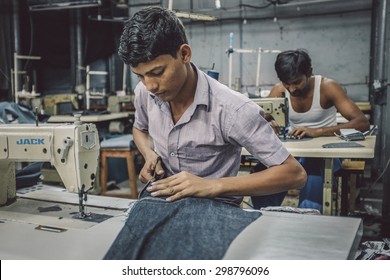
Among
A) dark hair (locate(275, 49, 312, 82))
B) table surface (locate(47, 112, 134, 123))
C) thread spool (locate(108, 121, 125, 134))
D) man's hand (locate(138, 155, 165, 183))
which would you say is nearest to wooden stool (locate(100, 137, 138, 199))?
table surface (locate(47, 112, 134, 123))

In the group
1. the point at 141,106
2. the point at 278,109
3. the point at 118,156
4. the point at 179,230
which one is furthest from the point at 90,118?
the point at 179,230

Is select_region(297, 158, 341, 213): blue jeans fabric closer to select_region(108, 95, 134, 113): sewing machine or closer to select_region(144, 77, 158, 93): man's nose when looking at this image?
select_region(144, 77, 158, 93): man's nose

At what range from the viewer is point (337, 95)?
2.72m

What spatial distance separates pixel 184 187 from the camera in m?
1.14

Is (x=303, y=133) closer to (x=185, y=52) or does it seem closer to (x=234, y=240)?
(x=185, y=52)

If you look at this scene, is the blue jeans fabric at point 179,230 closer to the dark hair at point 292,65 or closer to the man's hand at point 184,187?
the man's hand at point 184,187

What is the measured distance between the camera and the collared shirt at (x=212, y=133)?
1.22m

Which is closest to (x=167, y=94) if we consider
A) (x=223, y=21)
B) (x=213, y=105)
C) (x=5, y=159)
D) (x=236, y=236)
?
(x=213, y=105)

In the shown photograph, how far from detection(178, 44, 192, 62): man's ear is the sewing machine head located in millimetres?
433

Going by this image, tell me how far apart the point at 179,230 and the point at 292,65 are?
172cm

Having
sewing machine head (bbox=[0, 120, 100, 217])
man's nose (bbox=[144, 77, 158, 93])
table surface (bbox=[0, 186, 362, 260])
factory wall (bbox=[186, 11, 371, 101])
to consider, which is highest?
factory wall (bbox=[186, 11, 371, 101])

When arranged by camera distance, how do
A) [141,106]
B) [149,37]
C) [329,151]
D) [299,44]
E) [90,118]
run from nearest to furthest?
[149,37], [141,106], [329,151], [90,118], [299,44]

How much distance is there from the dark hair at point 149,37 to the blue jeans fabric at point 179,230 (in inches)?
16.3

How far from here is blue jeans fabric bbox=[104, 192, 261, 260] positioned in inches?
37.1
